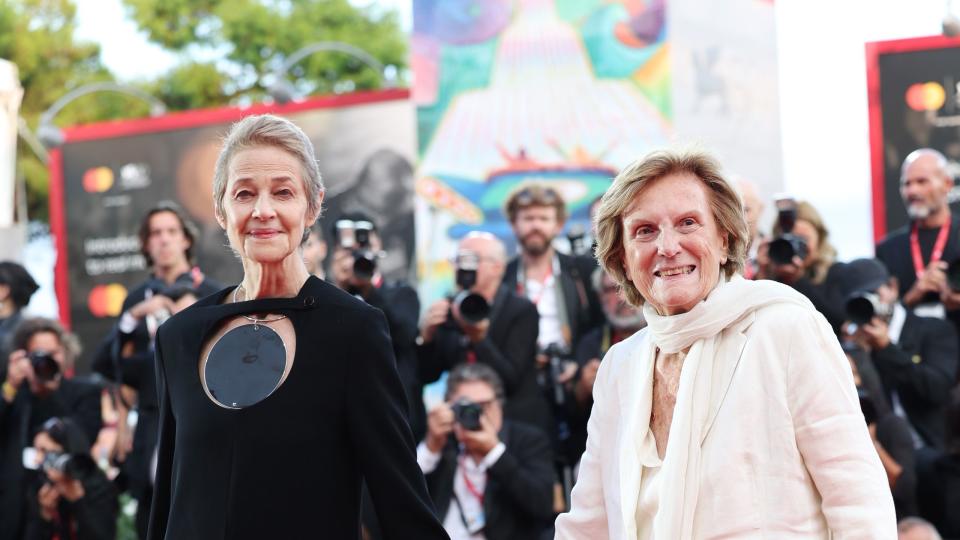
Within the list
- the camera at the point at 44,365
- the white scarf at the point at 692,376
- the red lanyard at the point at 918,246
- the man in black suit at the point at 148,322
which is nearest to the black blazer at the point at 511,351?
the man in black suit at the point at 148,322

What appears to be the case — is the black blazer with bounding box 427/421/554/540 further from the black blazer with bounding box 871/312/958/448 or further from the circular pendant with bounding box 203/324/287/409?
the circular pendant with bounding box 203/324/287/409

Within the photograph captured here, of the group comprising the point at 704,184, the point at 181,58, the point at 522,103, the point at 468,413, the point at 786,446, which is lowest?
the point at 468,413

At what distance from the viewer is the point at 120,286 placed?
15.6 metres

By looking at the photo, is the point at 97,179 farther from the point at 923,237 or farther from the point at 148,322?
the point at 923,237

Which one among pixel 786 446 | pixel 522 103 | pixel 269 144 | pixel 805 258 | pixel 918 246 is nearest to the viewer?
pixel 786 446

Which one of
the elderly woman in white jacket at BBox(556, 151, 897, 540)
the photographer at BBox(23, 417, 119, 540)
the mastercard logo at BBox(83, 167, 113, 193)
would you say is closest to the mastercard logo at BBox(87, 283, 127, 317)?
the mastercard logo at BBox(83, 167, 113, 193)

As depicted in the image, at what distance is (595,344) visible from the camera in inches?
284

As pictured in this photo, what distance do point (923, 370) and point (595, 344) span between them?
61.9 inches

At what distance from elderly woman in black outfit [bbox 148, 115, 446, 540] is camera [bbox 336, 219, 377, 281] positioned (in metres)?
3.47

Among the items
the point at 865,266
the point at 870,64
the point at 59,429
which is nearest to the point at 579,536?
the point at 865,266

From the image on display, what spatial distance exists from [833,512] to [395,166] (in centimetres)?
1089

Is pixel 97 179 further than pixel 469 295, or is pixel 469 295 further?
pixel 97 179

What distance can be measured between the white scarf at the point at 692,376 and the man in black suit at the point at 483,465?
11.9 feet

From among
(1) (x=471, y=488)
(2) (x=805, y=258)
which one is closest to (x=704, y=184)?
(2) (x=805, y=258)
